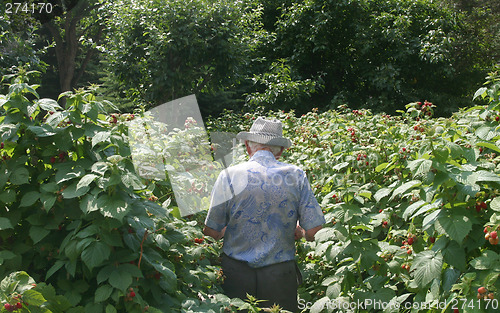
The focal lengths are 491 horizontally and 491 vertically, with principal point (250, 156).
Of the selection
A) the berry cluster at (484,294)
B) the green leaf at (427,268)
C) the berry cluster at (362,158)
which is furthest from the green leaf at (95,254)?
the berry cluster at (362,158)

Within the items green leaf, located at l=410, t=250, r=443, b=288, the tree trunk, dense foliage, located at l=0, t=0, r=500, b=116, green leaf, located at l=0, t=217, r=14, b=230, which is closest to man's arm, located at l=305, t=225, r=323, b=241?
green leaf, located at l=410, t=250, r=443, b=288

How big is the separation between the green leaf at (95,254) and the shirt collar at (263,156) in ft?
4.59

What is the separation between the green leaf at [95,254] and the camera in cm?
180

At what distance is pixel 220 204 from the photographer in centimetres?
302

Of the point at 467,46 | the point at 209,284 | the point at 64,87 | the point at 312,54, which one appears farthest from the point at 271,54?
the point at 64,87

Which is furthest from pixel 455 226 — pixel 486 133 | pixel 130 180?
pixel 130 180

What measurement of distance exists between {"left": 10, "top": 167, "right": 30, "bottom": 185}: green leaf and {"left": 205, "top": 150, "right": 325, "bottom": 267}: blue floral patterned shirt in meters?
1.26

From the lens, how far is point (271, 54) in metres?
12.9

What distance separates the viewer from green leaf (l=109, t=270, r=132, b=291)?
182cm

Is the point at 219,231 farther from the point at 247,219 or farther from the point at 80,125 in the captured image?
the point at 80,125

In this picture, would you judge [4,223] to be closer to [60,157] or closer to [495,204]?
[60,157]

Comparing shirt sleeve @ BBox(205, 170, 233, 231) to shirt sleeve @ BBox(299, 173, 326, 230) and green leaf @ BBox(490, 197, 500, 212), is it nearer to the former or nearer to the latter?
shirt sleeve @ BBox(299, 173, 326, 230)

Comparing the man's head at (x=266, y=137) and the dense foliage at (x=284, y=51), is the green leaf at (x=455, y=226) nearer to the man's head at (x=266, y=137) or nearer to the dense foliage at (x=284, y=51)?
the man's head at (x=266, y=137)

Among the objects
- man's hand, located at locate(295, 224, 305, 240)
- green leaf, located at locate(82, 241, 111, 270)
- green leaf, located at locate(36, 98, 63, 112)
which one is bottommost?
man's hand, located at locate(295, 224, 305, 240)
